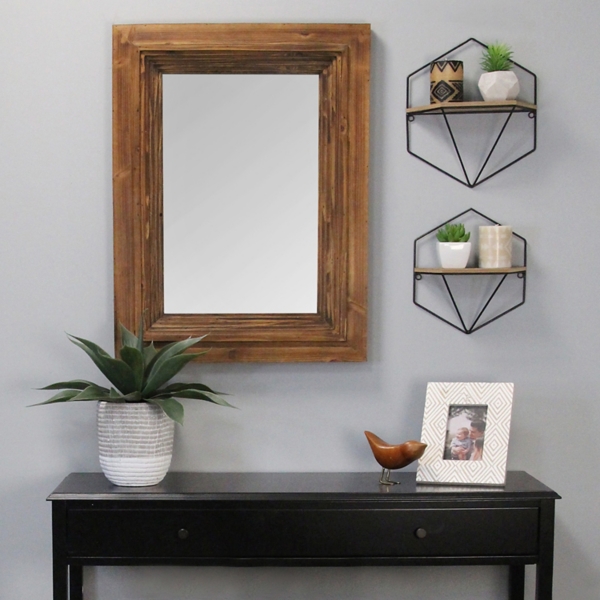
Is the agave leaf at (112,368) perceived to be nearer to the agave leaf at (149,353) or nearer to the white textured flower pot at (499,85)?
the agave leaf at (149,353)

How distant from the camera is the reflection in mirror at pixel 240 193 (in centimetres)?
204

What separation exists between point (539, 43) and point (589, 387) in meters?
0.91

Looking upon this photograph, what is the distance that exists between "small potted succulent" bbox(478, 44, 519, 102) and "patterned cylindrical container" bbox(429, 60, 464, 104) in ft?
0.19

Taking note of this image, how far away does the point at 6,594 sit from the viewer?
2096 millimetres

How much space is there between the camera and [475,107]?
1.97 metres

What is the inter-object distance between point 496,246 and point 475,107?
350 mm

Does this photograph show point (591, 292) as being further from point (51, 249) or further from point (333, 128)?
point (51, 249)

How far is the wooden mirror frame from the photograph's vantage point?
2.01 metres

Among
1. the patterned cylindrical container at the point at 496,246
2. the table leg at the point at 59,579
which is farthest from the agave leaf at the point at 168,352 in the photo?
the patterned cylindrical container at the point at 496,246

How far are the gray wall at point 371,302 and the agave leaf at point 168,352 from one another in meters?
0.17

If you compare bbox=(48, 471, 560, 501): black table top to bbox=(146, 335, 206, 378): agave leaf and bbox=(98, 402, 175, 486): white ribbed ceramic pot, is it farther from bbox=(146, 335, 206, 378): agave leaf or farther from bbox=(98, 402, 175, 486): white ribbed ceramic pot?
bbox=(146, 335, 206, 378): agave leaf

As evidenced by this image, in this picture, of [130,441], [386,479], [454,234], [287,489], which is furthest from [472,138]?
[130,441]

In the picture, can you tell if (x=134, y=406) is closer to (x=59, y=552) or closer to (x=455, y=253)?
(x=59, y=552)

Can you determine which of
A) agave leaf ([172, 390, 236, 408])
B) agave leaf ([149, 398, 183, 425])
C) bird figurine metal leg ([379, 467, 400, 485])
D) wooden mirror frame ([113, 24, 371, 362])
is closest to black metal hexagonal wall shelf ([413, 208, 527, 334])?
wooden mirror frame ([113, 24, 371, 362])
